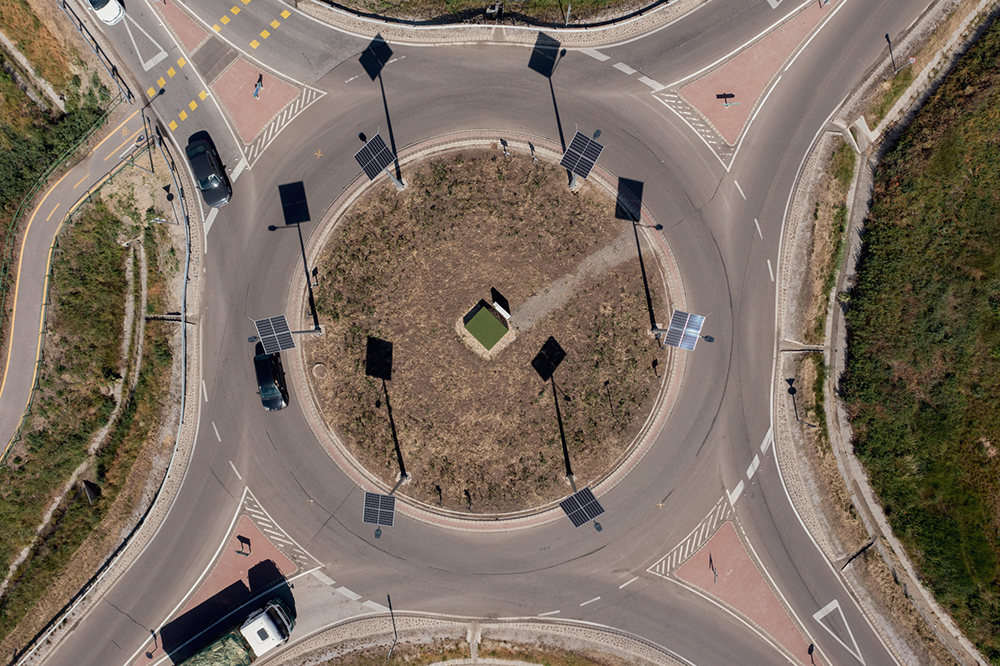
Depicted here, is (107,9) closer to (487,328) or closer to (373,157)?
(373,157)

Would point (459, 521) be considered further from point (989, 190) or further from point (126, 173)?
point (989, 190)

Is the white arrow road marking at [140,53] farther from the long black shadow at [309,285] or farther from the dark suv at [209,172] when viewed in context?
the long black shadow at [309,285]

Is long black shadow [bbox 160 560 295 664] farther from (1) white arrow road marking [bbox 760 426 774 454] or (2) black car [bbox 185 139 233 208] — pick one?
(1) white arrow road marking [bbox 760 426 774 454]

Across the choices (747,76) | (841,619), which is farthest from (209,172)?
(841,619)

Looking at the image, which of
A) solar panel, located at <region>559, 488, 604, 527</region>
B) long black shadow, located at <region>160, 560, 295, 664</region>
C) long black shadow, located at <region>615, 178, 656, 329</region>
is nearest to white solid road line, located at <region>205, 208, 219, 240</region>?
long black shadow, located at <region>160, 560, 295, 664</region>

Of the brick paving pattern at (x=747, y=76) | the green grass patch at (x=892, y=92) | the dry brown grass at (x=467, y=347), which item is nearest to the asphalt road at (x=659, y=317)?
the brick paving pattern at (x=747, y=76)

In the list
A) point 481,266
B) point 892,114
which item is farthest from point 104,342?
point 892,114

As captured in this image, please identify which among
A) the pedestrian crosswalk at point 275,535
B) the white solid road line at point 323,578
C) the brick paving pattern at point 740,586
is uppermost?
the brick paving pattern at point 740,586
